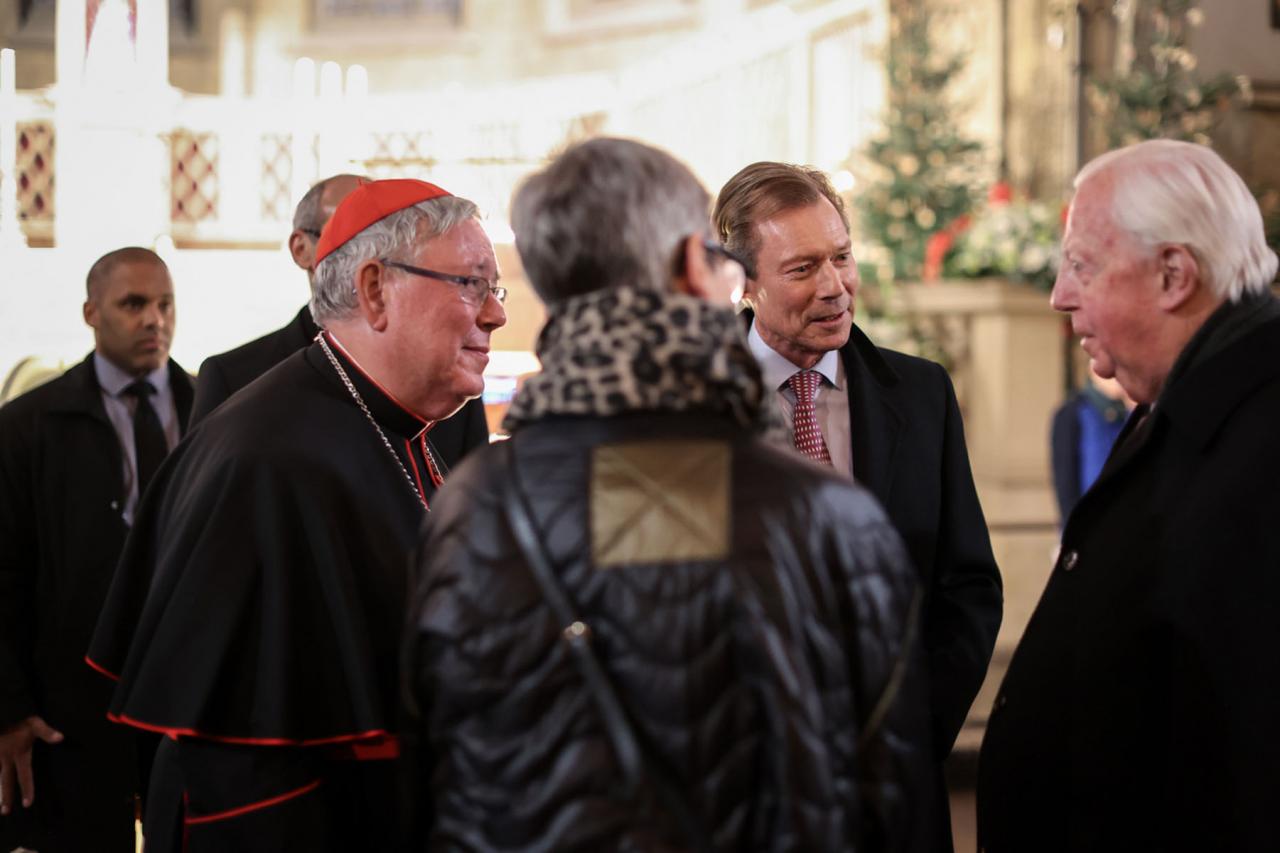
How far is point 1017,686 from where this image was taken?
2051 millimetres

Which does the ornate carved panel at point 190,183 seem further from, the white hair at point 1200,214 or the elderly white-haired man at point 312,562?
the white hair at point 1200,214

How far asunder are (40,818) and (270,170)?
6.77m

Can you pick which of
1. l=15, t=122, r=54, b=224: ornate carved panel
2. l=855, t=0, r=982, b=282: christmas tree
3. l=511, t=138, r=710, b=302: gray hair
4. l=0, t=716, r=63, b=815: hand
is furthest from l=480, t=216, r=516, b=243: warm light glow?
l=511, t=138, r=710, b=302: gray hair

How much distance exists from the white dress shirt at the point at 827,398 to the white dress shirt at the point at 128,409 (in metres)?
1.90

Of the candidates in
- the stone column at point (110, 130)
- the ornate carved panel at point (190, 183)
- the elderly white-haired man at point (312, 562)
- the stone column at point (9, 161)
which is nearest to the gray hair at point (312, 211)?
the elderly white-haired man at point (312, 562)

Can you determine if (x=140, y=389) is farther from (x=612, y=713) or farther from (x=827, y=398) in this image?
(x=612, y=713)

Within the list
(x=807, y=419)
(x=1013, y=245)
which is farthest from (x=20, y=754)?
(x=1013, y=245)

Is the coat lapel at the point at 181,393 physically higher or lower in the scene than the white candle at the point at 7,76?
lower

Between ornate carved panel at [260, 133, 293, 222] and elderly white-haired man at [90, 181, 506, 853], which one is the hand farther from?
ornate carved panel at [260, 133, 293, 222]

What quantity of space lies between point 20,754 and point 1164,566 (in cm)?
270

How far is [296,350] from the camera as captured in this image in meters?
3.26

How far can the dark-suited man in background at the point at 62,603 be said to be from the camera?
11.3ft

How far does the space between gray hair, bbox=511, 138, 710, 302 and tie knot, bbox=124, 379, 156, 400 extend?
8.48 ft

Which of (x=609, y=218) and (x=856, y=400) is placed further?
(x=856, y=400)
